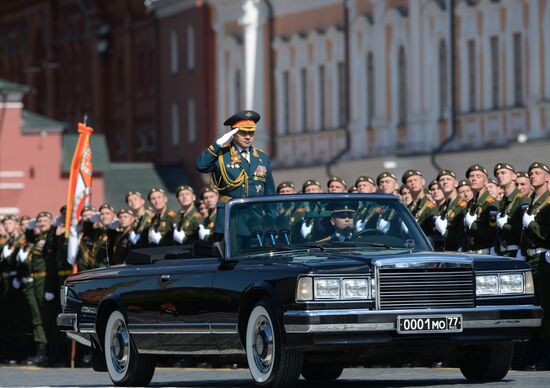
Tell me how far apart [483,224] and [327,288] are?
5507 mm

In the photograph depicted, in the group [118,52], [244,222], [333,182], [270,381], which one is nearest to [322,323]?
[270,381]

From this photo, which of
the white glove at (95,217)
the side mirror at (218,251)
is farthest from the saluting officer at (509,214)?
the white glove at (95,217)

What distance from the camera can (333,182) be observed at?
80.4 feet

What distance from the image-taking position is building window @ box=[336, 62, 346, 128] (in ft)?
183

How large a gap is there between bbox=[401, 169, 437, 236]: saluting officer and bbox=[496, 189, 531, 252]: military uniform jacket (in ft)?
2.98

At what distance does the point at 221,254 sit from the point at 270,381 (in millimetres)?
1408

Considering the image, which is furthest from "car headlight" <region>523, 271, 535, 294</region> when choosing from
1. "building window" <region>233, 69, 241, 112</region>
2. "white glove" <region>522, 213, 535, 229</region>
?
"building window" <region>233, 69, 241, 112</region>

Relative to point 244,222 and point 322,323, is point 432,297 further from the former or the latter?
point 244,222

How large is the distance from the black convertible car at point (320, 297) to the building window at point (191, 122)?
147 ft

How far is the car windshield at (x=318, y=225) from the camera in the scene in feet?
58.3

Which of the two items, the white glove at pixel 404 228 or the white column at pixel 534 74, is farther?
the white column at pixel 534 74

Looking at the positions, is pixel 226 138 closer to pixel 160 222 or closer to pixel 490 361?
pixel 490 361

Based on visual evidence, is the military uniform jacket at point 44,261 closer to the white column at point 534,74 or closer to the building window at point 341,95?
the white column at point 534,74

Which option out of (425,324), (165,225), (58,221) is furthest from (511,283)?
(58,221)
